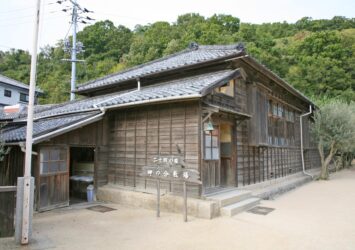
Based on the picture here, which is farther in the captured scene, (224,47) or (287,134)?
(287,134)

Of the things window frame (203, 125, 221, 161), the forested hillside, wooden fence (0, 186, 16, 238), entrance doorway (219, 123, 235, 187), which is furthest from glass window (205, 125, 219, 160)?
the forested hillside

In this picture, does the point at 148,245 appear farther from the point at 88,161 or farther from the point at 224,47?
the point at 224,47

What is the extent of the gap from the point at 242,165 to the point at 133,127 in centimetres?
414

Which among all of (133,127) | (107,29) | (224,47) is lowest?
(133,127)

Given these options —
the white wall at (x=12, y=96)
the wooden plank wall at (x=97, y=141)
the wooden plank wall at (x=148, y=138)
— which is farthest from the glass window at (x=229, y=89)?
the white wall at (x=12, y=96)

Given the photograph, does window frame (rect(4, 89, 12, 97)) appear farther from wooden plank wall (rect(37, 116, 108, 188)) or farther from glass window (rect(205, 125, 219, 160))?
glass window (rect(205, 125, 219, 160))

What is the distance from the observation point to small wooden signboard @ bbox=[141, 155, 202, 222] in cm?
674

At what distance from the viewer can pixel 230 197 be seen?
25.6 ft

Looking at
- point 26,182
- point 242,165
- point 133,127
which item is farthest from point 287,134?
point 26,182

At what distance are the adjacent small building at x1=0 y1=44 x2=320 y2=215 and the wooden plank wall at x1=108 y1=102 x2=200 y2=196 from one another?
0.10ft

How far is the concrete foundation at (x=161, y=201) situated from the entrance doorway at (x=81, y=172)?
1045 millimetres

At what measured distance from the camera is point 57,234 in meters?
5.70

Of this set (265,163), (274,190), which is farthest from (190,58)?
(274,190)

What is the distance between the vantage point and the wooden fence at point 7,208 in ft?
16.7
